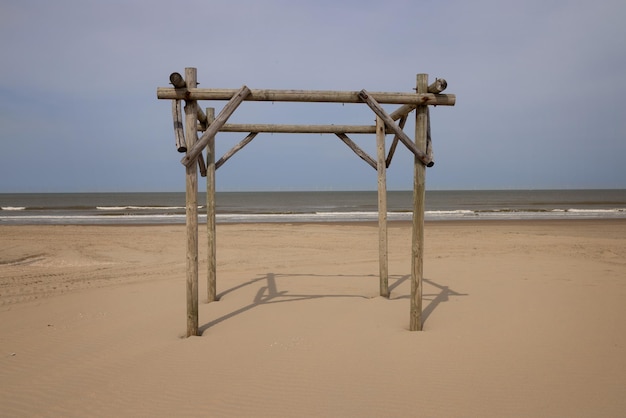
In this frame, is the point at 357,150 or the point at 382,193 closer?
the point at 382,193

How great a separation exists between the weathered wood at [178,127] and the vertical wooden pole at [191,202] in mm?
67

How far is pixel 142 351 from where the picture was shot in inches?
160

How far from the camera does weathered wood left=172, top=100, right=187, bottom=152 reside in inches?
165

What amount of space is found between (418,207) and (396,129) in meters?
0.85

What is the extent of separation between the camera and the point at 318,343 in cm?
427

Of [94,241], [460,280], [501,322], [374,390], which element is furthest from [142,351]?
[94,241]

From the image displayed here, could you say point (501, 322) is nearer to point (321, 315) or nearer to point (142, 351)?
point (321, 315)

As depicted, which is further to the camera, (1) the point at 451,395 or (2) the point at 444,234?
(2) the point at 444,234

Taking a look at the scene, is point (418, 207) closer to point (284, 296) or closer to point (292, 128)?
point (292, 128)

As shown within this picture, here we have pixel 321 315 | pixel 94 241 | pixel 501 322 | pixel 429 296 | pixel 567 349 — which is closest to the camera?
pixel 567 349

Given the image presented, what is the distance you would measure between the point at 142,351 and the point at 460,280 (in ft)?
17.0

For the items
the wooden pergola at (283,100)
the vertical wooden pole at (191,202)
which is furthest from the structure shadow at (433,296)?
the vertical wooden pole at (191,202)

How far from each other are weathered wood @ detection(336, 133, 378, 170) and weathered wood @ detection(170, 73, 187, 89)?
266 cm

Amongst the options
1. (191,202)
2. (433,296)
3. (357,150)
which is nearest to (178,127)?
(191,202)
